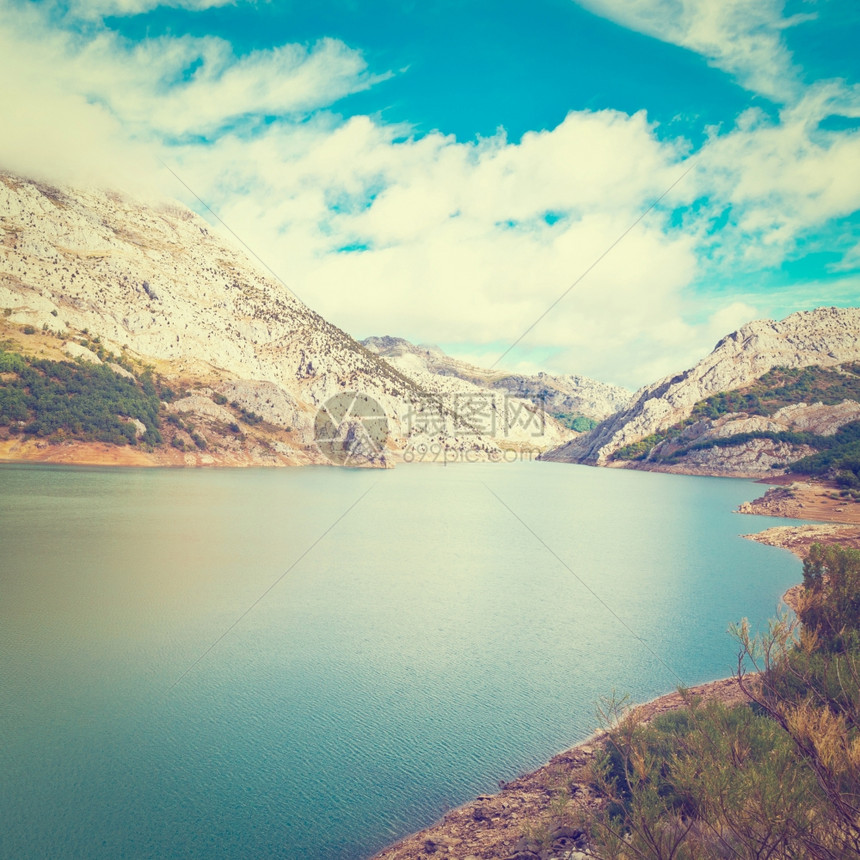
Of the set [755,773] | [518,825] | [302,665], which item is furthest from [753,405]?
[755,773]

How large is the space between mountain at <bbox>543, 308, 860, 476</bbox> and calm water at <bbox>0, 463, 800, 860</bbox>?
10062 cm

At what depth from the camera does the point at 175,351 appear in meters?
137

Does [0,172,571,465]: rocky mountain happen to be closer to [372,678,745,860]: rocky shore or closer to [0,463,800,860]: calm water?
[0,463,800,860]: calm water

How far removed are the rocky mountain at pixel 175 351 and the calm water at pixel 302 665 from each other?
6151 centimetres

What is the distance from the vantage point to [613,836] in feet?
23.1

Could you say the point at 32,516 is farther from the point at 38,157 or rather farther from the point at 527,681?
the point at 38,157

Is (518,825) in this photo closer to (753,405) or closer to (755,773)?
(755,773)

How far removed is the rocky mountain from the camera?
100 metres

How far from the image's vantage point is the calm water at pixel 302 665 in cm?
1072

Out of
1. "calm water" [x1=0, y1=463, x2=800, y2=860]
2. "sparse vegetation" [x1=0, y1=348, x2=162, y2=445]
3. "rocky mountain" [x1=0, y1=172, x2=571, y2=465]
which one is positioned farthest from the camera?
"rocky mountain" [x1=0, y1=172, x2=571, y2=465]

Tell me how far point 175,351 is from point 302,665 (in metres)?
136

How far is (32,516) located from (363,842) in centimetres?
4191

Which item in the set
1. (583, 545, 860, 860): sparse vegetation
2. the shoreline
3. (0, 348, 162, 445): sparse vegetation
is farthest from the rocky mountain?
(583, 545, 860, 860): sparse vegetation

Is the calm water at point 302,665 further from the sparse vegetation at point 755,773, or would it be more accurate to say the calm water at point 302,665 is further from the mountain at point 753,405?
the mountain at point 753,405
